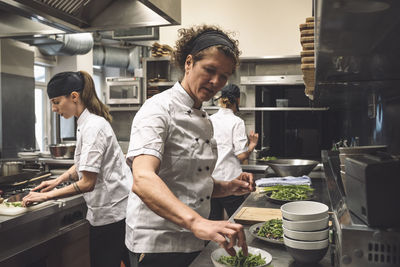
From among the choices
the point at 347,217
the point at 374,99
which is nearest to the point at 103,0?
the point at 374,99

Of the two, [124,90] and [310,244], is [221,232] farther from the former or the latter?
[124,90]

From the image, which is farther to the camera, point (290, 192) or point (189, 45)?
point (290, 192)

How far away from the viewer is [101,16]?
8.79 ft

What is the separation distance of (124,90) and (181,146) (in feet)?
16.2

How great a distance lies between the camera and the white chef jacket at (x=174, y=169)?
154 centimetres

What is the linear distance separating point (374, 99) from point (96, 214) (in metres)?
2.13

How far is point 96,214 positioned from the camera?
2459 mm

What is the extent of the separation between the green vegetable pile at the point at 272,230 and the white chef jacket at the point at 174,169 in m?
0.27

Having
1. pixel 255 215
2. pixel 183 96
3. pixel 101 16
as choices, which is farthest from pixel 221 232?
pixel 101 16

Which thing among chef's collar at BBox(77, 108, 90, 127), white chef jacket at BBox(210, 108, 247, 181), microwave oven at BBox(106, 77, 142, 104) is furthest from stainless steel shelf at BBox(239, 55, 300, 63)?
chef's collar at BBox(77, 108, 90, 127)

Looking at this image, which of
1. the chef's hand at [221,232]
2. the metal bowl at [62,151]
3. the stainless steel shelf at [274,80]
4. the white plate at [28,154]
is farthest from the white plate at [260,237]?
the white plate at [28,154]

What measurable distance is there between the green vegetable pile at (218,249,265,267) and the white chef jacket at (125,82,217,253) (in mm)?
373

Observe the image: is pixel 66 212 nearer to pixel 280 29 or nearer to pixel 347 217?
pixel 347 217

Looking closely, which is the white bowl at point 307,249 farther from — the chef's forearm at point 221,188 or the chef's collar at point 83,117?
the chef's collar at point 83,117
